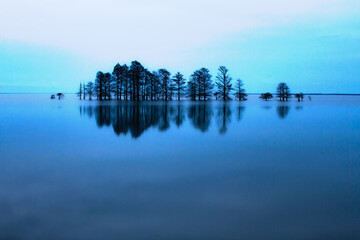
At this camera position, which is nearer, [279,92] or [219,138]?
[219,138]

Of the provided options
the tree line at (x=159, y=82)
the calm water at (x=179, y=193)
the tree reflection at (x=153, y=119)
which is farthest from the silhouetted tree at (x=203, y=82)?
the calm water at (x=179, y=193)

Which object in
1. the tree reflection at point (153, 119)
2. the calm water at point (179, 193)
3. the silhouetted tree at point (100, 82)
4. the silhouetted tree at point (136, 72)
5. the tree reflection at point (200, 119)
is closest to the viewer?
the calm water at point (179, 193)

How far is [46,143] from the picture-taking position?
26.8 feet

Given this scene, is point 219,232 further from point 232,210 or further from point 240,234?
point 232,210

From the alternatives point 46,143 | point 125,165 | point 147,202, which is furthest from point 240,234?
point 46,143

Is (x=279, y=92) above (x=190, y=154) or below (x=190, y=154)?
above

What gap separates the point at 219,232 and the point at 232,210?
1.88 ft

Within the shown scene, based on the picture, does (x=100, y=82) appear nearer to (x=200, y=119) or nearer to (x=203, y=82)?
(x=203, y=82)

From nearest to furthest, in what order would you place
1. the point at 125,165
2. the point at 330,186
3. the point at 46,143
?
the point at 330,186, the point at 125,165, the point at 46,143

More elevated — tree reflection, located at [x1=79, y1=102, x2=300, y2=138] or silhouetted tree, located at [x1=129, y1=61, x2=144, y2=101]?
silhouetted tree, located at [x1=129, y1=61, x2=144, y2=101]

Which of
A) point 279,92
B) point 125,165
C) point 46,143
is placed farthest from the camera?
point 279,92

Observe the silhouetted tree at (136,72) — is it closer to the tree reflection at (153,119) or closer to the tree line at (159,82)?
the tree line at (159,82)

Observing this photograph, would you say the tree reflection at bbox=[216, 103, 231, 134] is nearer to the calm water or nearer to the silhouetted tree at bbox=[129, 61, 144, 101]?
the calm water

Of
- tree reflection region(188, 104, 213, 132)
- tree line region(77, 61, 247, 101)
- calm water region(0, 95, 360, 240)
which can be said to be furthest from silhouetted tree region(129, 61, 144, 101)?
calm water region(0, 95, 360, 240)
